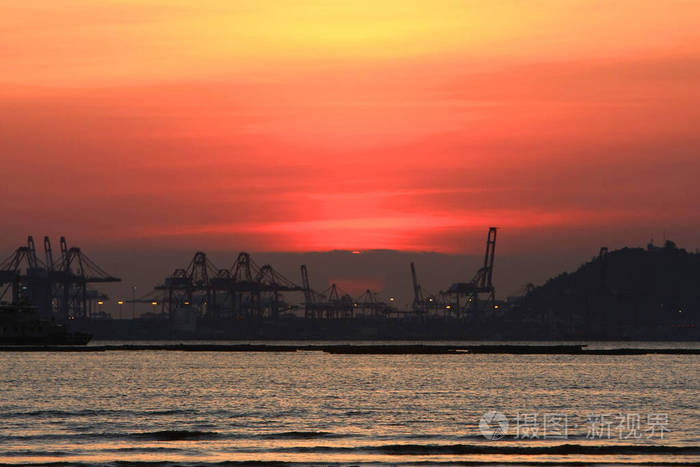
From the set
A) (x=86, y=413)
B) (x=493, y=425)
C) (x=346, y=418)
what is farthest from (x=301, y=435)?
(x=86, y=413)

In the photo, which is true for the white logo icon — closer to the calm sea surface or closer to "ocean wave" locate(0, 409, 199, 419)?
the calm sea surface

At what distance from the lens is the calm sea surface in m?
47.7

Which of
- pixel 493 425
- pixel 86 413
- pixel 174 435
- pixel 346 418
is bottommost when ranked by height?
pixel 493 425

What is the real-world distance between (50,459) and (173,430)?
12.7 metres

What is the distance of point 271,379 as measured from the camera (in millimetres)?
109188

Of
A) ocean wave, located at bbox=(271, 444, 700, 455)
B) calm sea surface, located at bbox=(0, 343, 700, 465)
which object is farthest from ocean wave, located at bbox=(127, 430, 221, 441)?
ocean wave, located at bbox=(271, 444, 700, 455)

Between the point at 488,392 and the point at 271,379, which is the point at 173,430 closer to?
the point at 488,392

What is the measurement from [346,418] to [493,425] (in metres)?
9.29

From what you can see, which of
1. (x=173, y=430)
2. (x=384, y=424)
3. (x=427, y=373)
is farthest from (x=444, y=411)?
(x=427, y=373)

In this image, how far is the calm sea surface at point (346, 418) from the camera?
47656 millimetres

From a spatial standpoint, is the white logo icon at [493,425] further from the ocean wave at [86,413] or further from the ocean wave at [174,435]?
the ocean wave at [86,413]

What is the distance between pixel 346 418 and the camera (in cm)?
6475

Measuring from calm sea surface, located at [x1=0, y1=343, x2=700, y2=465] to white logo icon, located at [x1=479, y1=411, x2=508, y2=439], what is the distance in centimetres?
15

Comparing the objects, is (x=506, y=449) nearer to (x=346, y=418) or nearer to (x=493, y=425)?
(x=493, y=425)
